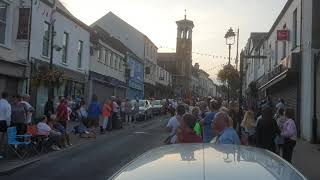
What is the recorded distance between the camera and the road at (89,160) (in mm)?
13508

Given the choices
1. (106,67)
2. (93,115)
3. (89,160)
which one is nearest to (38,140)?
(89,160)

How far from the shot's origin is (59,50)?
101ft

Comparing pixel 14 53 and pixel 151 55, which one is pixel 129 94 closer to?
pixel 151 55

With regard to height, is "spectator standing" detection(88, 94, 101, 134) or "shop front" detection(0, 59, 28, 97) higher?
"shop front" detection(0, 59, 28, 97)

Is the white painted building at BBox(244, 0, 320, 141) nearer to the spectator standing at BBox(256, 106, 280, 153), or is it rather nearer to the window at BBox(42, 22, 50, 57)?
the spectator standing at BBox(256, 106, 280, 153)

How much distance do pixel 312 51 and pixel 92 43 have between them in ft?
65.9

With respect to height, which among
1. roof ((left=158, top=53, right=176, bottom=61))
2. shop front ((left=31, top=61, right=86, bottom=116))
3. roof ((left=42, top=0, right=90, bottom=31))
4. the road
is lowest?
the road

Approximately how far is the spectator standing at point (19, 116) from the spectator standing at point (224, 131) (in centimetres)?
900

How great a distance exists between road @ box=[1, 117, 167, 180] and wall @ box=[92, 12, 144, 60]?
149ft

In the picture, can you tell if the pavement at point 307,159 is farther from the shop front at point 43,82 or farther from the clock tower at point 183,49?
the clock tower at point 183,49

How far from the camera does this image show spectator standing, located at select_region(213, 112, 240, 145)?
28.5 ft

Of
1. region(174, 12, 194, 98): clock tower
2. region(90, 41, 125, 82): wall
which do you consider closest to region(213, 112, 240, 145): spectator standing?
region(90, 41, 125, 82): wall

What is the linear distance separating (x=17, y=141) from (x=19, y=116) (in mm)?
1292

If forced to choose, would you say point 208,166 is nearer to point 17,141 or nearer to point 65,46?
point 17,141
